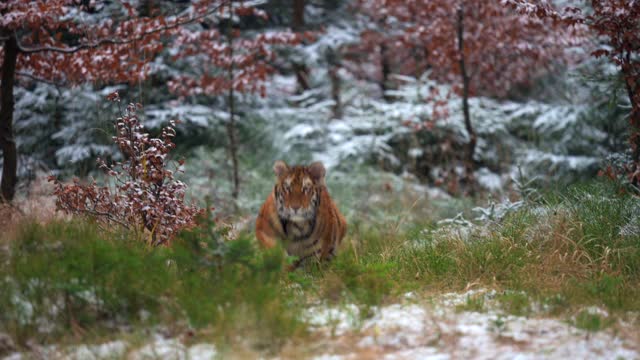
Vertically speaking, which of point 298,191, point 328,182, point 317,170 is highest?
point 317,170

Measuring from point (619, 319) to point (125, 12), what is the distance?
821cm

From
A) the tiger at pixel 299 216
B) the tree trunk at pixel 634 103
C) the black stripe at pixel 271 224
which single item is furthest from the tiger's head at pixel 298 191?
the tree trunk at pixel 634 103

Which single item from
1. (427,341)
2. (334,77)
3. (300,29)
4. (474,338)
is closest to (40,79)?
(427,341)

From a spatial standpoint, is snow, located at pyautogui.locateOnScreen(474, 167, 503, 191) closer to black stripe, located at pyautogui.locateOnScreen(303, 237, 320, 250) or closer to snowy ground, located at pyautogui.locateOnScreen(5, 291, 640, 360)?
black stripe, located at pyautogui.locateOnScreen(303, 237, 320, 250)

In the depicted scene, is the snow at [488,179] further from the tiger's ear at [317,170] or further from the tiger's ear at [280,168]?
the tiger's ear at [280,168]

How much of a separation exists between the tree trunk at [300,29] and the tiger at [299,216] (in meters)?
10.3

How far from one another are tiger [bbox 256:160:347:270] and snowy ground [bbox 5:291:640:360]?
4.17ft

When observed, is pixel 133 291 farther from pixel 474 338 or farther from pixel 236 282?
pixel 474 338

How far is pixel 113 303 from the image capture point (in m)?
4.21

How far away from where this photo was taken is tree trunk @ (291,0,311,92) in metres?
15.6

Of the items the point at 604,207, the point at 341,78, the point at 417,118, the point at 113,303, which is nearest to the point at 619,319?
the point at 604,207

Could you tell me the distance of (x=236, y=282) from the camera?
4.26 m

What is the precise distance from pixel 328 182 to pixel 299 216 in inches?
290

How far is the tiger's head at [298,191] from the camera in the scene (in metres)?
5.39
